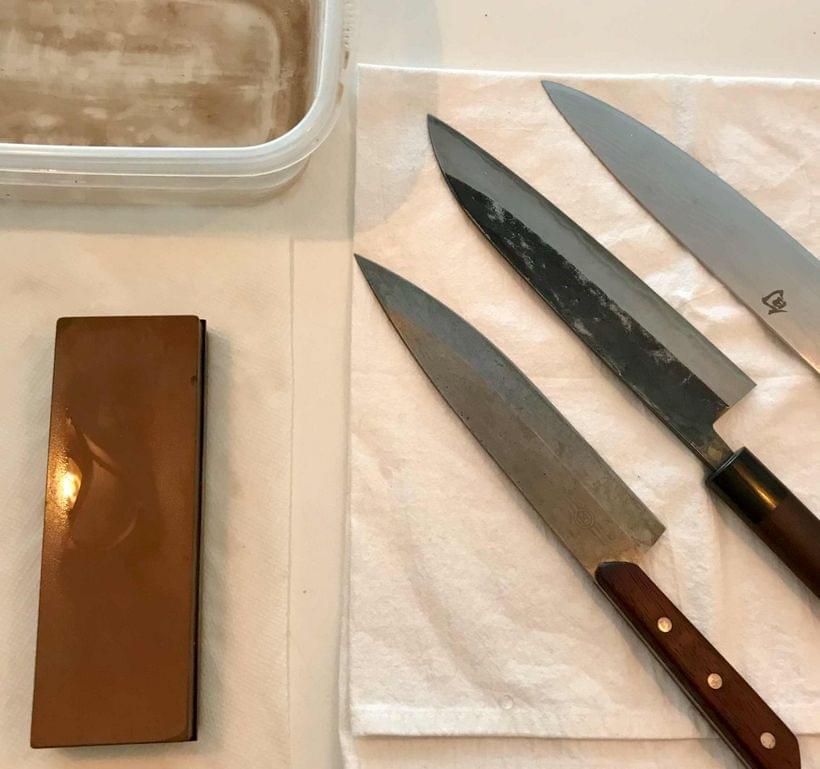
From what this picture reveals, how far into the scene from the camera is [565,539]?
520 mm

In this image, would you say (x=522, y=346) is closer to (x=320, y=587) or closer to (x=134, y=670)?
(x=320, y=587)

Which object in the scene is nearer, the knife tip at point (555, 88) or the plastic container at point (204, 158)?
the plastic container at point (204, 158)

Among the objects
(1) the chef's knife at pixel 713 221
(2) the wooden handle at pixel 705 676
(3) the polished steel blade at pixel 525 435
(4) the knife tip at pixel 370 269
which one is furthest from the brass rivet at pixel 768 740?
(4) the knife tip at pixel 370 269

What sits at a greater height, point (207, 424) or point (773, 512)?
point (773, 512)

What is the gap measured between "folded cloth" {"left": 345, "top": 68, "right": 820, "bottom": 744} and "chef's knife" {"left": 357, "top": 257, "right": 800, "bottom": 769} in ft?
0.05

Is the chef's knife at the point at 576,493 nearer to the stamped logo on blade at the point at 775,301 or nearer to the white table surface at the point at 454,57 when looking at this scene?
the white table surface at the point at 454,57

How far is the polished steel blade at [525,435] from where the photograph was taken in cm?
52

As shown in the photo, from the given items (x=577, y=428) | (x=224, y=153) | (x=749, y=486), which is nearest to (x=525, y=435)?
(x=577, y=428)

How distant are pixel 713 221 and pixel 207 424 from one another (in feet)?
1.32

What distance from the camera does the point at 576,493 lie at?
0.52 m

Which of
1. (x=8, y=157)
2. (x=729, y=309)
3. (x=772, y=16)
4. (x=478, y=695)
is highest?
(x=772, y=16)

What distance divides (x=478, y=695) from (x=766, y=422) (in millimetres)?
280

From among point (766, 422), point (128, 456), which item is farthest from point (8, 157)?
point (766, 422)

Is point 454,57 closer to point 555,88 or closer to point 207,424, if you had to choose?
point 555,88
